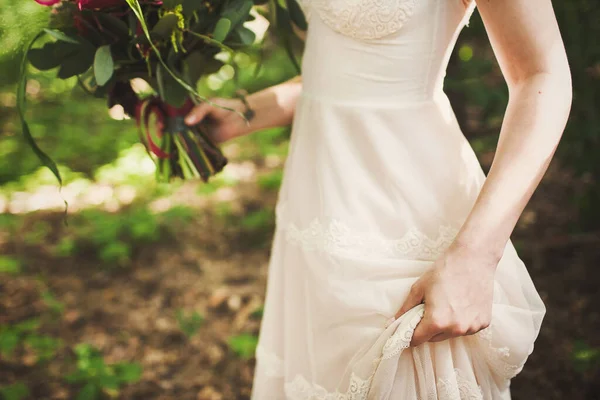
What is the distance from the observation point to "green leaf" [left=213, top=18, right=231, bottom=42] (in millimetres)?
1257

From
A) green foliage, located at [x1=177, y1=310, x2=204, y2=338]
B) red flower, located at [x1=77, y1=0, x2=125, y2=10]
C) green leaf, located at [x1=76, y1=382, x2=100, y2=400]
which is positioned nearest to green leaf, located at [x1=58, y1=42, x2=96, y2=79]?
red flower, located at [x1=77, y1=0, x2=125, y2=10]

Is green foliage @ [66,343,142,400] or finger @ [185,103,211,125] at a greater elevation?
finger @ [185,103,211,125]

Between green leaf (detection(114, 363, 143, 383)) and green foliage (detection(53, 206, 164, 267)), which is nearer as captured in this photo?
green leaf (detection(114, 363, 143, 383))

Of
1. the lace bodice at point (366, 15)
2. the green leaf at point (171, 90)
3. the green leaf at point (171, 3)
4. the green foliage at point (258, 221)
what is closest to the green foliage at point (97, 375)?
the green foliage at point (258, 221)

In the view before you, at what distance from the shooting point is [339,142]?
127cm

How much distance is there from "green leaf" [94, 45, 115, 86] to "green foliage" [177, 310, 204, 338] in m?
2.22

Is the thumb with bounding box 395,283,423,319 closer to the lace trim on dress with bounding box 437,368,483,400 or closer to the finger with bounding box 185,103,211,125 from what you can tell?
the lace trim on dress with bounding box 437,368,483,400

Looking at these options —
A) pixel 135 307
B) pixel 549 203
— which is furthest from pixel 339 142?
pixel 549 203

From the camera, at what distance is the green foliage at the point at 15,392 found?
268 cm

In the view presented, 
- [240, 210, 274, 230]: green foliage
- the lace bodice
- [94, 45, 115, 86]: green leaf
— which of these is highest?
the lace bodice

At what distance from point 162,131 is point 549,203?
3242mm

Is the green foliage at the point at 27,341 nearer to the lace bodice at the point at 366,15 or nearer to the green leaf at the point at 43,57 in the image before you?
the green leaf at the point at 43,57

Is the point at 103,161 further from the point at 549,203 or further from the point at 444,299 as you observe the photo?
the point at 444,299

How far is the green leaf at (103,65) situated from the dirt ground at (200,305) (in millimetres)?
2011
